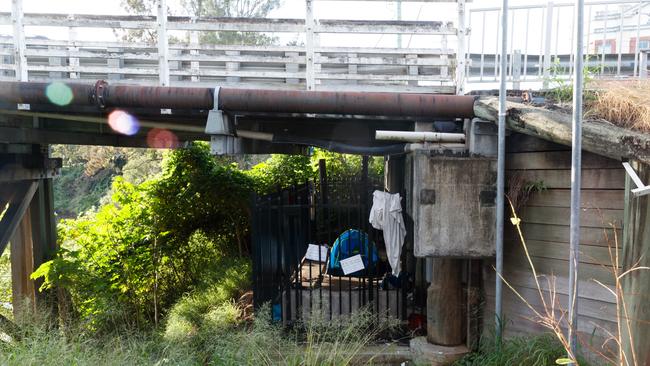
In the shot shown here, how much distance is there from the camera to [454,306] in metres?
5.41

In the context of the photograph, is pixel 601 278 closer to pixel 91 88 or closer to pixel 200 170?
pixel 91 88

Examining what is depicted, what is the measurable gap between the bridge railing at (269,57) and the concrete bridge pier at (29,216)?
2.76 meters

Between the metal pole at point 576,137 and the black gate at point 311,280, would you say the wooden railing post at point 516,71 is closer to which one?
the black gate at point 311,280

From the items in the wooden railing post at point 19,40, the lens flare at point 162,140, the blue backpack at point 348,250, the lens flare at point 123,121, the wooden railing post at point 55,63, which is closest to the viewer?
the wooden railing post at point 19,40

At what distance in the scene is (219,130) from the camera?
224 inches

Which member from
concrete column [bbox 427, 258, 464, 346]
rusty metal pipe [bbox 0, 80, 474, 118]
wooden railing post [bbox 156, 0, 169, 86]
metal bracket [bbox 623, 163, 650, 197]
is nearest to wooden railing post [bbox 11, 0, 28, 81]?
rusty metal pipe [bbox 0, 80, 474, 118]

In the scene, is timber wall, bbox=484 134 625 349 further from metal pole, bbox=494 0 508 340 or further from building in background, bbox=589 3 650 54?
building in background, bbox=589 3 650 54

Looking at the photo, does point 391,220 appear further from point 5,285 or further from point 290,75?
point 5,285

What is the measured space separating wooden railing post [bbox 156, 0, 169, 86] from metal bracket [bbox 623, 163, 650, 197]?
4796 millimetres

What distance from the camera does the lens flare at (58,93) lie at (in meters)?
5.61

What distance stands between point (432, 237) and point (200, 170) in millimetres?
7496

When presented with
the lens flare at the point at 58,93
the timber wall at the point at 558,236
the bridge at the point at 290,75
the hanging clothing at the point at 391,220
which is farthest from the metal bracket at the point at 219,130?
the timber wall at the point at 558,236

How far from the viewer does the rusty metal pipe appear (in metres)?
5.41

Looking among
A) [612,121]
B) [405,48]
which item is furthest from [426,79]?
[612,121]
